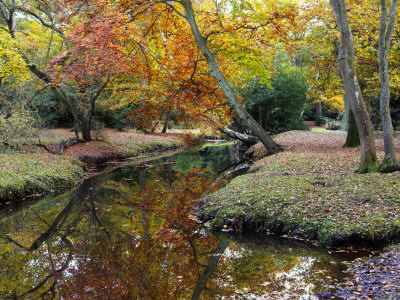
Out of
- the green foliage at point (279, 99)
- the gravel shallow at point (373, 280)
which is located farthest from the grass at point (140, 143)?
the gravel shallow at point (373, 280)

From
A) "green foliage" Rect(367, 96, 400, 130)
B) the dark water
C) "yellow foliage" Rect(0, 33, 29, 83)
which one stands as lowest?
the dark water

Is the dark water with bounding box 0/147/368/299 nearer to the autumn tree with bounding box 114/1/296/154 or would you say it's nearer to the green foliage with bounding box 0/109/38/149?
the autumn tree with bounding box 114/1/296/154

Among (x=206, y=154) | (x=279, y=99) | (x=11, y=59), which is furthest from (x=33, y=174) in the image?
(x=279, y=99)

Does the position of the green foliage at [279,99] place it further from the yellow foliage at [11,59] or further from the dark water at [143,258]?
the dark water at [143,258]

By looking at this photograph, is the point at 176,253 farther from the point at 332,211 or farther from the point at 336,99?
the point at 336,99

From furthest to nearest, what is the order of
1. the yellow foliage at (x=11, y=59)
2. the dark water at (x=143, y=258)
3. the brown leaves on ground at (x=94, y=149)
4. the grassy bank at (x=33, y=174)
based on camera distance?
the brown leaves on ground at (x=94, y=149), the yellow foliage at (x=11, y=59), the grassy bank at (x=33, y=174), the dark water at (x=143, y=258)

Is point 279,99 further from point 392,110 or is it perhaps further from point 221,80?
point 221,80

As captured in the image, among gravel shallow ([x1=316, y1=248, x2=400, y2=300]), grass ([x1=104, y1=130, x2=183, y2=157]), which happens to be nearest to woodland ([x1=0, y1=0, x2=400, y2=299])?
gravel shallow ([x1=316, y1=248, x2=400, y2=300])

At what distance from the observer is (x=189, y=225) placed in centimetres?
759

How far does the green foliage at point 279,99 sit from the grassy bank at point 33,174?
13.9 metres

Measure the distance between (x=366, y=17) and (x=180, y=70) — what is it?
8.33m

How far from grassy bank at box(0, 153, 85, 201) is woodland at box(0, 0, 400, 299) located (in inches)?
2.2

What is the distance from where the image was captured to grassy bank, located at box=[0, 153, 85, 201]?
35.0 ft

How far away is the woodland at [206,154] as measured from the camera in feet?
18.4
